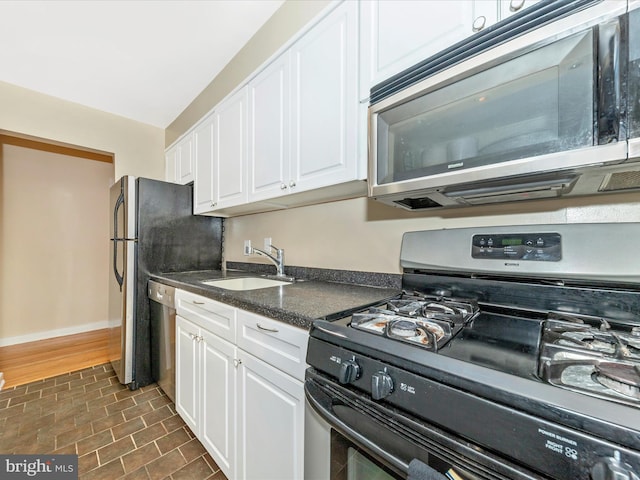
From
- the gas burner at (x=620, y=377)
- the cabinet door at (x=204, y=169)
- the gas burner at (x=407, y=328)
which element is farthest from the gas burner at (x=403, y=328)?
the cabinet door at (x=204, y=169)

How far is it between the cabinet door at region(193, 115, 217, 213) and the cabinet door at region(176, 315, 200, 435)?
38.9 inches

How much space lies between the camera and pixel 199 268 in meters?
2.59

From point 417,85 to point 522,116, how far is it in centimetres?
33

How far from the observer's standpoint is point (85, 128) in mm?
2859

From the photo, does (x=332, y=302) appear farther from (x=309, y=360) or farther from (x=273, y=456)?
(x=273, y=456)

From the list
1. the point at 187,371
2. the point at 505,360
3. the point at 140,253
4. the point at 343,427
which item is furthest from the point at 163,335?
the point at 505,360

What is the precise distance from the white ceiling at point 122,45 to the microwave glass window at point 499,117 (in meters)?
1.65

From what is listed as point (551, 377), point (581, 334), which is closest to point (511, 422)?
point (551, 377)

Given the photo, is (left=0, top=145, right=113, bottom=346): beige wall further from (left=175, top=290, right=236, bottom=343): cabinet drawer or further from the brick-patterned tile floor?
(left=175, top=290, right=236, bottom=343): cabinet drawer

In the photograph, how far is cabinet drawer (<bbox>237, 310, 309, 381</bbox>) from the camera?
925 millimetres

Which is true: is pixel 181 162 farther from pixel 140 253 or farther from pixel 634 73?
pixel 634 73

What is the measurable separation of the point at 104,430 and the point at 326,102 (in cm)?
237

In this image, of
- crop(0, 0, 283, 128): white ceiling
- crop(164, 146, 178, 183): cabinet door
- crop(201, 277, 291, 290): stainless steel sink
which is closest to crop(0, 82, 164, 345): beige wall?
crop(0, 0, 283, 128): white ceiling

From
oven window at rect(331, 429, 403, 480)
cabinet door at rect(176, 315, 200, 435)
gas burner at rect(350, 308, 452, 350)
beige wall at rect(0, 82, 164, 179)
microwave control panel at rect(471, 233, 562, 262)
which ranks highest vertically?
beige wall at rect(0, 82, 164, 179)
